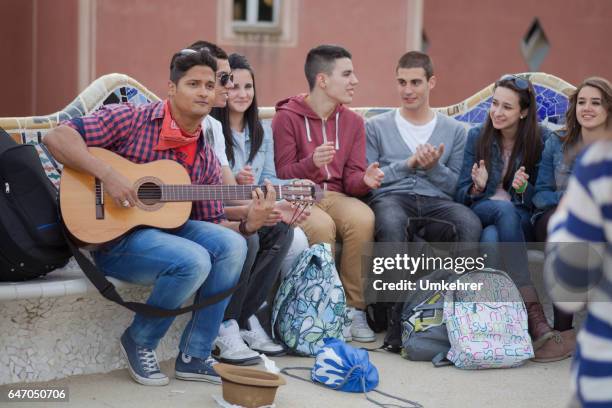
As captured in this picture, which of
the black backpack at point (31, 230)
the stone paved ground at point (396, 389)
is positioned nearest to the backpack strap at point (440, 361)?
the stone paved ground at point (396, 389)

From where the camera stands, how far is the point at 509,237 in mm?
5781

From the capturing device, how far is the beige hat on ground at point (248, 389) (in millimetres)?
4227

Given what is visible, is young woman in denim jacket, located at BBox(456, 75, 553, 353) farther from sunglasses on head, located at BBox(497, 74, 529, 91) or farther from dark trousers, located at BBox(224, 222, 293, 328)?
dark trousers, located at BBox(224, 222, 293, 328)

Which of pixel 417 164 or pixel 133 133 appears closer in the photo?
pixel 133 133

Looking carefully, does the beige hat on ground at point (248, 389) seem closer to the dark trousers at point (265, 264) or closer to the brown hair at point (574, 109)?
the dark trousers at point (265, 264)

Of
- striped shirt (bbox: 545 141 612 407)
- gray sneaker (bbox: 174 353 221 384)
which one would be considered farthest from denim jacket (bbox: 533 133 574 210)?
striped shirt (bbox: 545 141 612 407)

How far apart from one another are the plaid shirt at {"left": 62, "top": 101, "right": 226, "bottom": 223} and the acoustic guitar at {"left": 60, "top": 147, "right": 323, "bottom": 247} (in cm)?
6

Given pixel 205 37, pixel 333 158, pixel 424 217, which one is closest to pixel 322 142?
pixel 333 158

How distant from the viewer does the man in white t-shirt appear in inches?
231

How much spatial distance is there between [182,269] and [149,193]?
0.41 metres

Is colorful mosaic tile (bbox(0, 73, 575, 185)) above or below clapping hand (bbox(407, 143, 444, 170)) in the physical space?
above

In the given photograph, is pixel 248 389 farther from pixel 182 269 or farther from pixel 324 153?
pixel 324 153

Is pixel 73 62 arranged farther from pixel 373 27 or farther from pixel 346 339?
pixel 346 339

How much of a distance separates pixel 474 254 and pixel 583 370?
3.55 meters
